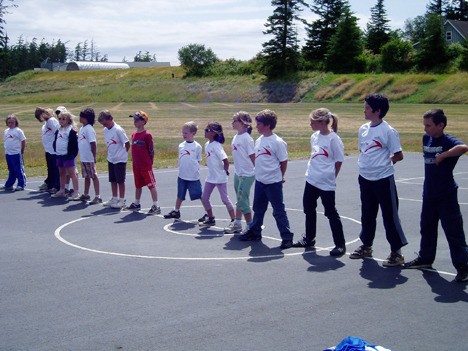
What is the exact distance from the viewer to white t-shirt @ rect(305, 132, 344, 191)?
9.14 metres

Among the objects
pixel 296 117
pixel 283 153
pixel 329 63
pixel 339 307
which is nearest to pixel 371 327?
pixel 339 307

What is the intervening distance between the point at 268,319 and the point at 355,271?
2.19 m

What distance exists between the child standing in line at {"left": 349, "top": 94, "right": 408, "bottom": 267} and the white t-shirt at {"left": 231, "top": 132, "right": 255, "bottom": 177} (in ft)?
7.71

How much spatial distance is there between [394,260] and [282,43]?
79.3m

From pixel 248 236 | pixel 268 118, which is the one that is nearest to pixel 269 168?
pixel 268 118

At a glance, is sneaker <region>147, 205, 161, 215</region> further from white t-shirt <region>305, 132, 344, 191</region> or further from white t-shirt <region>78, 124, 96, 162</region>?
white t-shirt <region>305, 132, 344, 191</region>

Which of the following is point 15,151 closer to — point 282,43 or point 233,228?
point 233,228

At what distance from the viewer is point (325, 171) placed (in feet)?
30.0

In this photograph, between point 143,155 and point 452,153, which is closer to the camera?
point 452,153

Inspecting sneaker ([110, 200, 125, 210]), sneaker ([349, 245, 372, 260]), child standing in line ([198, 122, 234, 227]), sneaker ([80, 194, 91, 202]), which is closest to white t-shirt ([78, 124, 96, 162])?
sneaker ([80, 194, 91, 202])

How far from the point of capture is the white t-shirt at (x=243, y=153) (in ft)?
34.4

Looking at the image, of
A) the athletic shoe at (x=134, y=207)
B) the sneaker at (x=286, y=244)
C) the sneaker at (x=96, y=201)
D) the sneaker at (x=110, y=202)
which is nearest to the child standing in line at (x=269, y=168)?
the sneaker at (x=286, y=244)

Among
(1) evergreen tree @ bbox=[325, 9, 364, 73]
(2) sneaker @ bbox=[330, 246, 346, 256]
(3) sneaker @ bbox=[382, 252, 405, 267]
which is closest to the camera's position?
(3) sneaker @ bbox=[382, 252, 405, 267]

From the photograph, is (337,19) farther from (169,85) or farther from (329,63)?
(169,85)
